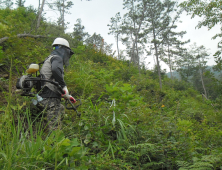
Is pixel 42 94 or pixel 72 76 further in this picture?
pixel 72 76

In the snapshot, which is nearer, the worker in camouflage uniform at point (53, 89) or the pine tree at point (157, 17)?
the worker in camouflage uniform at point (53, 89)

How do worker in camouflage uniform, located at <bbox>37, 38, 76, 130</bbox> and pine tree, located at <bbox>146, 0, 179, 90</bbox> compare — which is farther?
pine tree, located at <bbox>146, 0, 179, 90</bbox>

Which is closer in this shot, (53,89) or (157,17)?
(53,89)

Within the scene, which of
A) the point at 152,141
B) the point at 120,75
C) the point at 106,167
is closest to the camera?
the point at 106,167

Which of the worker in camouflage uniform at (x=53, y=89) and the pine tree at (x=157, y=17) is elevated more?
the pine tree at (x=157, y=17)

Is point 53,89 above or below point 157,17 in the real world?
below

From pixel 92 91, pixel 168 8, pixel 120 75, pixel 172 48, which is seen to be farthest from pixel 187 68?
pixel 92 91

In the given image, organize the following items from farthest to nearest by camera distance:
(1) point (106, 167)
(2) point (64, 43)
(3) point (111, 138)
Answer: (2) point (64, 43), (3) point (111, 138), (1) point (106, 167)

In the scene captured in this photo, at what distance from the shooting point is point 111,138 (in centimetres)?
288

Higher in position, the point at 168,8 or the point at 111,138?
the point at 168,8

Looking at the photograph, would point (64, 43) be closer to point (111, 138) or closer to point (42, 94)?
point (42, 94)

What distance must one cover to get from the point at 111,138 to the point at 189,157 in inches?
49.0

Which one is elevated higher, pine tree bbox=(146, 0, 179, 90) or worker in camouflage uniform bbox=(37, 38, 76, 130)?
pine tree bbox=(146, 0, 179, 90)

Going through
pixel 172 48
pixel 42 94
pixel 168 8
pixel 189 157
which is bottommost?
pixel 189 157
